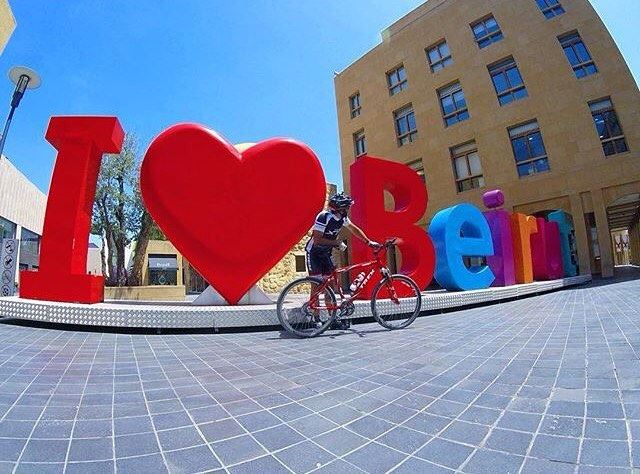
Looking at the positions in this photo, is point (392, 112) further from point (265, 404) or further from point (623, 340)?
point (265, 404)

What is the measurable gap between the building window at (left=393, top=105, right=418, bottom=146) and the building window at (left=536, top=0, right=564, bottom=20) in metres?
7.98

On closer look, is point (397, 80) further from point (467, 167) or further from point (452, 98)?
point (467, 167)

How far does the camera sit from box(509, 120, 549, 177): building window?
632 inches

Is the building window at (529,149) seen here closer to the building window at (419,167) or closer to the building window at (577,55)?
the building window at (577,55)

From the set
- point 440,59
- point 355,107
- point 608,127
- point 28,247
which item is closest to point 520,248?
point 608,127

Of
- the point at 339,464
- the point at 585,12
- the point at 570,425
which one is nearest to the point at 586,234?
the point at 585,12

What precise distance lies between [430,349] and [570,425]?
185 centimetres

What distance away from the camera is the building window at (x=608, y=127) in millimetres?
14656

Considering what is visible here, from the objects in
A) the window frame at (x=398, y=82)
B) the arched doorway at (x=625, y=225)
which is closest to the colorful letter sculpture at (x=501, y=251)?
the arched doorway at (x=625, y=225)

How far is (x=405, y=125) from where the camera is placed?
68.4ft

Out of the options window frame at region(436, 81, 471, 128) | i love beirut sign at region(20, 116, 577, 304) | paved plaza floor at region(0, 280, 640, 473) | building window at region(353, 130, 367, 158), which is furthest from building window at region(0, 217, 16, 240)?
window frame at region(436, 81, 471, 128)

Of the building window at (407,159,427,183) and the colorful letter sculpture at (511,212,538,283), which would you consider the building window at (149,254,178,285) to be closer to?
the building window at (407,159,427,183)

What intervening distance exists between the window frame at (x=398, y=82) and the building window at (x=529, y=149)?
7.59 meters

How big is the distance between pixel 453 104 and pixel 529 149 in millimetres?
5020
